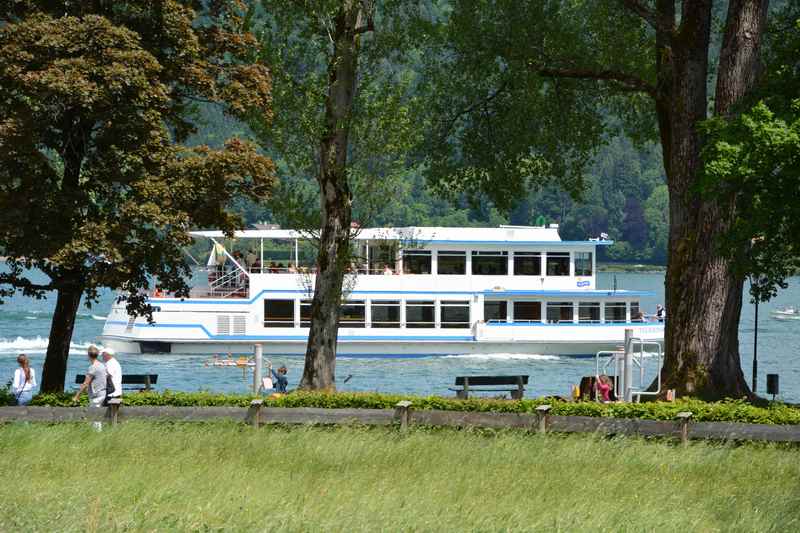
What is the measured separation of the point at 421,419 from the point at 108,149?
8.52m

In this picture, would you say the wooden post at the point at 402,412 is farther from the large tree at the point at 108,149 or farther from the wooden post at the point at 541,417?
the large tree at the point at 108,149

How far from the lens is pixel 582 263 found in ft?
195

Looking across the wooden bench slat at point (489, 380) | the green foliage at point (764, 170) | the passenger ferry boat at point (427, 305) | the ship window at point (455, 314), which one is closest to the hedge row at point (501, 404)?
the green foliage at point (764, 170)

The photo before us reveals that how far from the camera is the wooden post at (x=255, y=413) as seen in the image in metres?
21.8

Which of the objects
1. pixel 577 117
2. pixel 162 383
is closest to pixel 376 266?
pixel 162 383

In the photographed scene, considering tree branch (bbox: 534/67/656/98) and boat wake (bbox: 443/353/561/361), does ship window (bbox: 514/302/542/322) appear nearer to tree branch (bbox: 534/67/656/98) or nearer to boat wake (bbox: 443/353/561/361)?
boat wake (bbox: 443/353/561/361)

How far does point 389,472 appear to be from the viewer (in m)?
18.2

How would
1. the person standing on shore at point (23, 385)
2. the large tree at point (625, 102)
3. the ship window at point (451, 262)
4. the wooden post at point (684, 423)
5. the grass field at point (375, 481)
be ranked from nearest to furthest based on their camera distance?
1. the grass field at point (375, 481)
2. the wooden post at point (684, 423)
3. the person standing on shore at point (23, 385)
4. the large tree at point (625, 102)
5. the ship window at point (451, 262)

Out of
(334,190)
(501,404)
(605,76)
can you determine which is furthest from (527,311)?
(501,404)

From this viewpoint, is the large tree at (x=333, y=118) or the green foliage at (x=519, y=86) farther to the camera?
the green foliage at (x=519, y=86)

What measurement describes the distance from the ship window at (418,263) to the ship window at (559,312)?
595 cm

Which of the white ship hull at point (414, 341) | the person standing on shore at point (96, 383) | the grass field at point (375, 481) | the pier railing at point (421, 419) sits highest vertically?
the person standing on shore at point (96, 383)

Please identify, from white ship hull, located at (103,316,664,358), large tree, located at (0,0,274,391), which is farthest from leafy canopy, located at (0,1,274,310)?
white ship hull, located at (103,316,664,358)

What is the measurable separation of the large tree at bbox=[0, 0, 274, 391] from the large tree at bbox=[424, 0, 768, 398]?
6.49 meters
